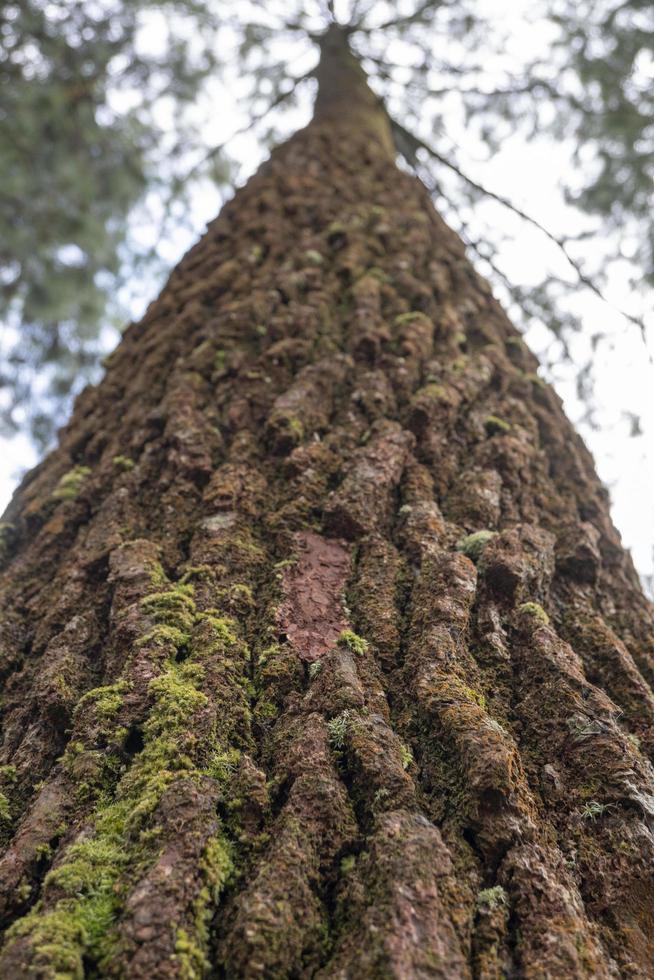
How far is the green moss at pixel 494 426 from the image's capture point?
275 centimetres

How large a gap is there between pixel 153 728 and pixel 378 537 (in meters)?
0.85

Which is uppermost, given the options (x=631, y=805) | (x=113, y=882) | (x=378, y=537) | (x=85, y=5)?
(x=85, y=5)

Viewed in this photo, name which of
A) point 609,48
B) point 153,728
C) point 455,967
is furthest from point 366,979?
point 609,48

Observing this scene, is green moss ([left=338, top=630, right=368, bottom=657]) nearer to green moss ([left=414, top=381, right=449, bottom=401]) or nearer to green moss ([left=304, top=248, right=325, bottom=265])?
green moss ([left=414, top=381, right=449, bottom=401])

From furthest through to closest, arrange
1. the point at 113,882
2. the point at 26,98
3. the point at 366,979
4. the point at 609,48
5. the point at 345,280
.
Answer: the point at 26,98
the point at 609,48
the point at 345,280
the point at 113,882
the point at 366,979

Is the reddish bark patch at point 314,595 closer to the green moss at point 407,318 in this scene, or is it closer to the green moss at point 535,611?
the green moss at point 535,611

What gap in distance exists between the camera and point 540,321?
5.84 meters

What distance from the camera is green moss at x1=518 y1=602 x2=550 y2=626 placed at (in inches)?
74.3

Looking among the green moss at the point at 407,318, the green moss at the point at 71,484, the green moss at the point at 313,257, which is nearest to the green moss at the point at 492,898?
the green moss at the point at 71,484

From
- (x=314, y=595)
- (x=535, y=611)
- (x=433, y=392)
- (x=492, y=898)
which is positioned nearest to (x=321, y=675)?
(x=314, y=595)

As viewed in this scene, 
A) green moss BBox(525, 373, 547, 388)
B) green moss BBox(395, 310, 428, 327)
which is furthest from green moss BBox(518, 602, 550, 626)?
green moss BBox(525, 373, 547, 388)

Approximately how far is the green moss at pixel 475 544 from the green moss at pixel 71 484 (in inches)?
55.7

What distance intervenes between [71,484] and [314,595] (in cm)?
124

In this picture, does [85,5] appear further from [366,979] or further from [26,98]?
[366,979]
